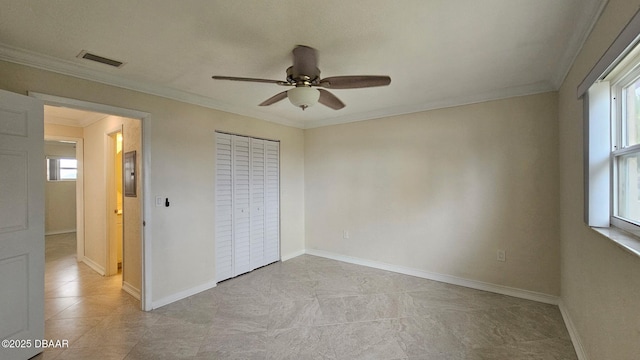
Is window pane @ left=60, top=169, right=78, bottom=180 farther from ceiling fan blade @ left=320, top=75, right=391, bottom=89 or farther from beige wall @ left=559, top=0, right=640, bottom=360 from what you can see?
beige wall @ left=559, top=0, right=640, bottom=360

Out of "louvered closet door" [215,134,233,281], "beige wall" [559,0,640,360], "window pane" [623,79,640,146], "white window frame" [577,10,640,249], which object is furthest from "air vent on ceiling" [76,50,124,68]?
"window pane" [623,79,640,146]

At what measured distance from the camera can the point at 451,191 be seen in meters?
3.33

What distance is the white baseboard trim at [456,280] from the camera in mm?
2797

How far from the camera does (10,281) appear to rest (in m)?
1.92

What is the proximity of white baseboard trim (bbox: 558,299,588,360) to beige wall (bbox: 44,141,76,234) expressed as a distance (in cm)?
984

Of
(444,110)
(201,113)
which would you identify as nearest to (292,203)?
(201,113)

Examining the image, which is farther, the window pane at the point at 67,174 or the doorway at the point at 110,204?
the window pane at the point at 67,174

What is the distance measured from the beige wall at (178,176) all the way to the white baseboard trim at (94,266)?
5.47 ft

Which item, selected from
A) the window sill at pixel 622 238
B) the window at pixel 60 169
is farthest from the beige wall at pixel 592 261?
the window at pixel 60 169

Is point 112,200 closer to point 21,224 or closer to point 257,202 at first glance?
point 21,224

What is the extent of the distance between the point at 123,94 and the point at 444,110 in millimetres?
3602

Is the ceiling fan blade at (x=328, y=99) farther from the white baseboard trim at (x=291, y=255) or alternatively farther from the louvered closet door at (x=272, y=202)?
the white baseboard trim at (x=291, y=255)

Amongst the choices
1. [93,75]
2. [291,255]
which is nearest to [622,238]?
[291,255]

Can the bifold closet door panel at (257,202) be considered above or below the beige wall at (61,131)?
below
